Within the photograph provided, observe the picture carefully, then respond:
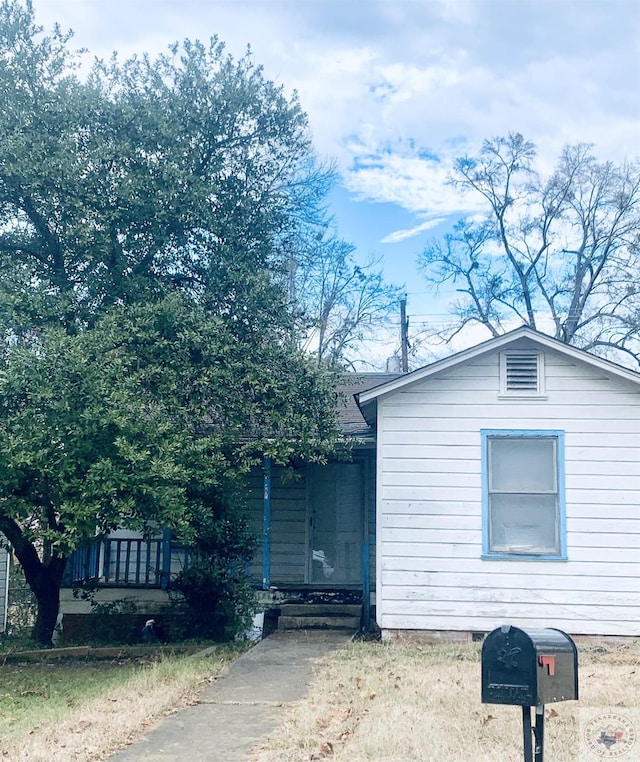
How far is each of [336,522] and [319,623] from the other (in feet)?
9.50

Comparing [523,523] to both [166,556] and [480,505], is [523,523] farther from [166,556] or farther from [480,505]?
[166,556]

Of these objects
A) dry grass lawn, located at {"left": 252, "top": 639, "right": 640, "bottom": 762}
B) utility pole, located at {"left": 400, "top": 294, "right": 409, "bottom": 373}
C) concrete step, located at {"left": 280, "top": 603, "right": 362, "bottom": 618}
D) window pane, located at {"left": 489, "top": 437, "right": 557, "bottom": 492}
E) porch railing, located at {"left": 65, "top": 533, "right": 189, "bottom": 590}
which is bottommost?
dry grass lawn, located at {"left": 252, "top": 639, "right": 640, "bottom": 762}

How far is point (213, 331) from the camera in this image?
399 inches

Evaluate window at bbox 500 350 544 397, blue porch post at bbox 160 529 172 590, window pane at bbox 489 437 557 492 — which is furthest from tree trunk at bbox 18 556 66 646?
window at bbox 500 350 544 397

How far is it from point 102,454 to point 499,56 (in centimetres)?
790

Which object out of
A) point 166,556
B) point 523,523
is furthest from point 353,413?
point 523,523

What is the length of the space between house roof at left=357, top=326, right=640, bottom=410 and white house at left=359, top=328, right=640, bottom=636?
0.02 meters

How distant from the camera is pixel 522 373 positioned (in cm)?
1081

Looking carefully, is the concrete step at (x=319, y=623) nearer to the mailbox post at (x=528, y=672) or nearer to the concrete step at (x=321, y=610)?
the concrete step at (x=321, y=610)

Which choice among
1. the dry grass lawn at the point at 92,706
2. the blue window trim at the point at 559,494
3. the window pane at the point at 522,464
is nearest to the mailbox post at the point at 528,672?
the dry grass lawn at the point at 92,706

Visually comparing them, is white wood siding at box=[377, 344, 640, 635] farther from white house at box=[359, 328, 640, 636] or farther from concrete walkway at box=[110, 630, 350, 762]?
concrete walkway at box=[110, 630, 350, 762]

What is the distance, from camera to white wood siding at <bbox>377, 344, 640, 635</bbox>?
10.3 metres

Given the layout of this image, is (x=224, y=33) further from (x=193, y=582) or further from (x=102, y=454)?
(x=193, y=582)

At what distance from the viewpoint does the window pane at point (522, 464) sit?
10.6 meters
